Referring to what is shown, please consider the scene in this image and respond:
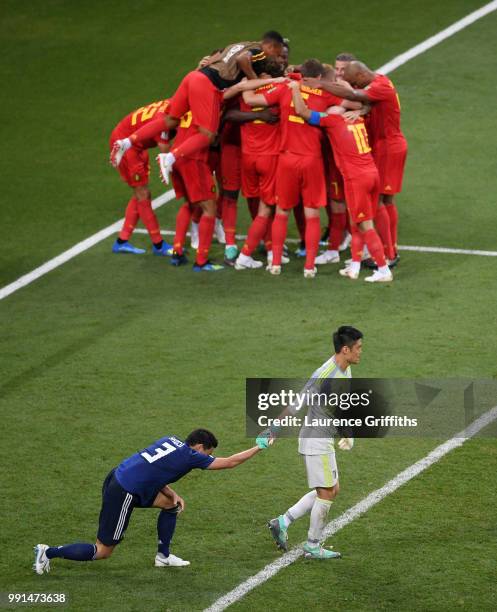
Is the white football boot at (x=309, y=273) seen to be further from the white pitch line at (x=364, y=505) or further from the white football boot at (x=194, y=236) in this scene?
the white pitch line at (x=364, y=505)

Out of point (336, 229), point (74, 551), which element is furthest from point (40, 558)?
point (336, 229)

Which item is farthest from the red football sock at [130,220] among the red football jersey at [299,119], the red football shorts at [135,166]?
the red football jersey at [299,119]

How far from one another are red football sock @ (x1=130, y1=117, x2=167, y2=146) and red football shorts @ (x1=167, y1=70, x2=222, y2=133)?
373 millimetres

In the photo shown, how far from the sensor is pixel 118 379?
1241cm

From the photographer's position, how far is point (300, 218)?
1534 cm

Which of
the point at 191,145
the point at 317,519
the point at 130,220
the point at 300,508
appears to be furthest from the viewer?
the point at 130,220

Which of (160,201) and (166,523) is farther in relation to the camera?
(160,201)

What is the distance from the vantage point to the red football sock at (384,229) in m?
14.7

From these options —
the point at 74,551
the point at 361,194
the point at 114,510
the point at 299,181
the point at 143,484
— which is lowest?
the point at 74,551

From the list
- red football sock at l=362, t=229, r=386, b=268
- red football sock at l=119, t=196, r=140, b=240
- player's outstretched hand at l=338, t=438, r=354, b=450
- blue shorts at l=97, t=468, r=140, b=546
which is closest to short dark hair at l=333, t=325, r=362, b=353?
player's outstretched hand at l=338, t=438, r=354, b=450

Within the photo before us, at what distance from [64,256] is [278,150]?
3.01 metres

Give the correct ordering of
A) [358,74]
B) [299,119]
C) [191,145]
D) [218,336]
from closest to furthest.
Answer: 1. [218,336]
2. [299,119]
3. [358,74]
4. [191,145]

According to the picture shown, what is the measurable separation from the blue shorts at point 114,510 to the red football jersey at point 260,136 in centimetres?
651

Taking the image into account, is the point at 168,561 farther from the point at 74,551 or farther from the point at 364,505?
the point at 364,505
